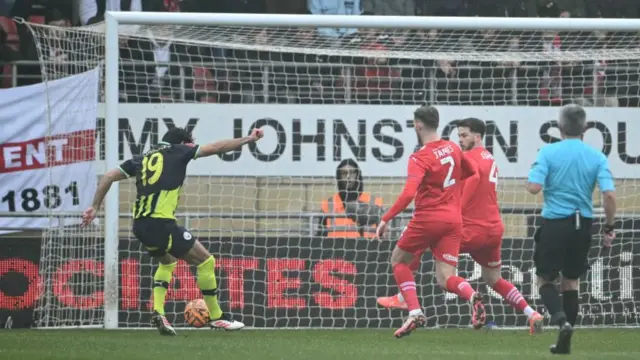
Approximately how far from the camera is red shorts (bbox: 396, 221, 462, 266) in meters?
11.0

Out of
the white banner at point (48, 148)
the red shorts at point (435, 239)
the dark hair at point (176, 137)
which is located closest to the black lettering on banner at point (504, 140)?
the red shorts at point (435, 239)

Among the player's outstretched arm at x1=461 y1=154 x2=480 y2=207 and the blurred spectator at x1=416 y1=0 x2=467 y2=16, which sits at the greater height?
the blurred spectator at x1=416 y1=0 x2=467 y2=16

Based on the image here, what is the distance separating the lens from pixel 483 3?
1750cm

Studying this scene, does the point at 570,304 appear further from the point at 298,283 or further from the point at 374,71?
the point at 374,71

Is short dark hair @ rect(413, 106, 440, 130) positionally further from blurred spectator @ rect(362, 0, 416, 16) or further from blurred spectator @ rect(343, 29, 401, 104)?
blurred spectator @ rect(362, 0, 416, 16)

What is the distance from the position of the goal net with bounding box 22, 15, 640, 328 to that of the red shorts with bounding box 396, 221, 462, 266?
2708 millimetres

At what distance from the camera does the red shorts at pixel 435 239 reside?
1102 centimetres

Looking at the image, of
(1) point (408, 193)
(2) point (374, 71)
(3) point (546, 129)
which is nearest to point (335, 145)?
(2) point (374, 71)

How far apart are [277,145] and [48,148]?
2.50 meters

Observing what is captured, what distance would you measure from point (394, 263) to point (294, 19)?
10.5 ft

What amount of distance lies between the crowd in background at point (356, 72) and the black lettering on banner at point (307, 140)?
17.9 inches

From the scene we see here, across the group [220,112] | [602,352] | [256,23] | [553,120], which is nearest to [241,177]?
[220,112]

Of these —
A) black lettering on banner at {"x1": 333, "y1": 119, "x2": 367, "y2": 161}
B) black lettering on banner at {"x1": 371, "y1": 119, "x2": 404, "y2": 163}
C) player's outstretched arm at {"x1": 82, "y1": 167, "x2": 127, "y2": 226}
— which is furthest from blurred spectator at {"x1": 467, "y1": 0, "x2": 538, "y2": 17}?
player's outstretched arm at {"x1": 82, "y1": 167, "x2": 127, "y2": 226}

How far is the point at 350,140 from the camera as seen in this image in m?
14.6
